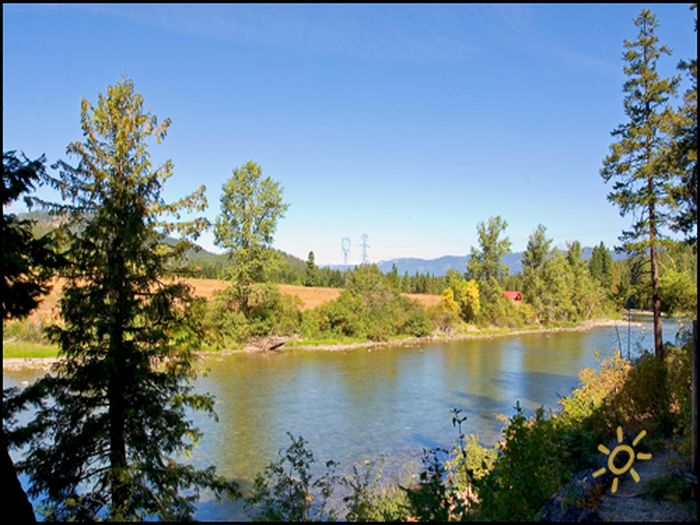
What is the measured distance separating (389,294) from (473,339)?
9045 mm

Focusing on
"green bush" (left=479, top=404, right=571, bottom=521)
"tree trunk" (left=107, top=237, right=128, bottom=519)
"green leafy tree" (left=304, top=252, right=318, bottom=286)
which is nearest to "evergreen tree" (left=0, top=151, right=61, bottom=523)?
"tree trunk" (left=107, top=237, right=128, bottom=519)

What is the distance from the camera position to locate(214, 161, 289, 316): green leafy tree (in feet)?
133

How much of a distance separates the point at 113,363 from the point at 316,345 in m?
33.3

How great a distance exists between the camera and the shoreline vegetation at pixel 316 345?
29292 mm

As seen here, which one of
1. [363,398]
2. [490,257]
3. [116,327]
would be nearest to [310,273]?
[490,257]

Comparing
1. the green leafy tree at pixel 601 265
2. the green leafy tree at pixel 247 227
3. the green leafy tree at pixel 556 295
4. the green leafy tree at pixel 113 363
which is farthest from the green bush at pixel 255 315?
the green leafy tree at pixel 601 265

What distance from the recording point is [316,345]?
40.8m

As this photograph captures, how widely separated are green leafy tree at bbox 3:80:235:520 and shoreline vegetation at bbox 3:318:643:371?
9.30m

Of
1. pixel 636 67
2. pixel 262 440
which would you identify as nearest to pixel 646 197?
pixel 636 67

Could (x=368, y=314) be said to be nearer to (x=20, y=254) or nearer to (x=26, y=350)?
(x=26, y=350)

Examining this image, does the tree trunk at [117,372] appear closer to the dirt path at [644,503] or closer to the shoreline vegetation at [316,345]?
the dirt path at [644,503]

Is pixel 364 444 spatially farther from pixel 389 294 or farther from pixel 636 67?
pixel 389 294

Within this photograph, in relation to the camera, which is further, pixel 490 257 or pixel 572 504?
pixel 490 257

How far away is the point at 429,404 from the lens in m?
20.3
